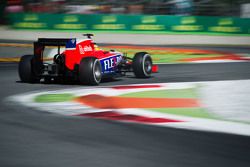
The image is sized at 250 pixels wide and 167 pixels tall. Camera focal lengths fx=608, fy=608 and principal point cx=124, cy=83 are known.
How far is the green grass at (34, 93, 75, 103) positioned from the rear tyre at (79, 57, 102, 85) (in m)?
1.16

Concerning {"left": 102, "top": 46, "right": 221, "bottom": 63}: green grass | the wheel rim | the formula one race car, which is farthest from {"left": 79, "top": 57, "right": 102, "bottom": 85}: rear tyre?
{"left": 102, "top": 46, "right": 221, "bottom": 63}: green grass

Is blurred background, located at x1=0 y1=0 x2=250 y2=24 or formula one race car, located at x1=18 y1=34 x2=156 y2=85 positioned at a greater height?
blurred background, located at x1=0 y1=0 x2=250 y2=24

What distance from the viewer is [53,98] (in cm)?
952

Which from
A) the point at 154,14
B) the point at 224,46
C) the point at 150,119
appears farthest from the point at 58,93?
the point at 154,14

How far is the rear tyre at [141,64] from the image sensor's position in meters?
12.4

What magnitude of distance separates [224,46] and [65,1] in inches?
319

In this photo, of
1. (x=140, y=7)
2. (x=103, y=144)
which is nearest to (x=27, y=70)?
(x=103, y=144)

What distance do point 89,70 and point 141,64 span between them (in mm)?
1741

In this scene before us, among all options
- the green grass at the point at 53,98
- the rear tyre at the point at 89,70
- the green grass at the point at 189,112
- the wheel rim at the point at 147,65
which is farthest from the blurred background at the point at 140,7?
the green grass at the point at 189,112

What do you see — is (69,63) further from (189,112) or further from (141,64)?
(189,112)

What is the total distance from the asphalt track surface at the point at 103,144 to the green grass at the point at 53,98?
1.05 m

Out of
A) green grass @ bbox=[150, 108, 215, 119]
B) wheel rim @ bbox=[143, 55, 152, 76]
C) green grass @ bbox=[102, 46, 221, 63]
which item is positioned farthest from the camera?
green grass @ bbox=[102, 46, 221, 63]

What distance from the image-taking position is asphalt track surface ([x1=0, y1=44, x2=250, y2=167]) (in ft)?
17.4

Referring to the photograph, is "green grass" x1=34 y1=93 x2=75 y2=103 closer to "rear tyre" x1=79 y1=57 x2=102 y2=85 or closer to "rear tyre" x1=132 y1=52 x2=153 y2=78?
"rear tyre" x1=79 y1=57 x2=102 y2=85
